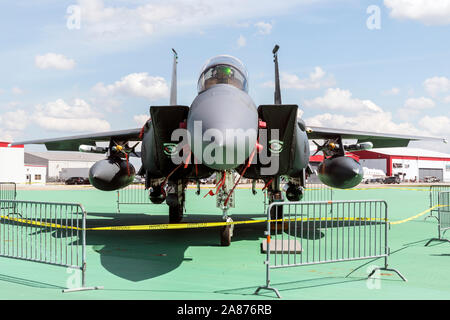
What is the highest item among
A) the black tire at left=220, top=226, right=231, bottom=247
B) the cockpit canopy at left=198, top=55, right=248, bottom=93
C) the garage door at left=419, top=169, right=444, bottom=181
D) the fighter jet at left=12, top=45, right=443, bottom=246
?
the cockpit canopy at left=198, top=55, right=248, bottom=93

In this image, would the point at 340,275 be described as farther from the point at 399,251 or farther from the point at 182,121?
the point at 182,121

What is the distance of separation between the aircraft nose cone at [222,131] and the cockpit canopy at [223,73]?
1.32m

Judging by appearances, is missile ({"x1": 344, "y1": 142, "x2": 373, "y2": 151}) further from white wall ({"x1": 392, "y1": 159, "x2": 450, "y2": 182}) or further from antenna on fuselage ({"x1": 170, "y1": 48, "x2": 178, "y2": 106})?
white wall ({"x1": 392, "y1": 159, "x2": 450, "y2": 182})

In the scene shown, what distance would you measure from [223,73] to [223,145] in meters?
2.79

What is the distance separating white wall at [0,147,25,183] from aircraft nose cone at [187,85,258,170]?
153 ft

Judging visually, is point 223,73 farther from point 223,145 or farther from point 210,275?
point 210,275

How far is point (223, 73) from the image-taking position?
7.70 metres

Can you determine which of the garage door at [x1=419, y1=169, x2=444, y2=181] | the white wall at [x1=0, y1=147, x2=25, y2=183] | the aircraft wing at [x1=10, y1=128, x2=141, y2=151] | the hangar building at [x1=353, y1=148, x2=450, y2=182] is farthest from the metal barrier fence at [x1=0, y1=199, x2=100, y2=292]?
the garage door at [x1=419, y1=169, x2=444, y2=181]

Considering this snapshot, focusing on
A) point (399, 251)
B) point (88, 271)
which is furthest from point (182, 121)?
point (399, 251)

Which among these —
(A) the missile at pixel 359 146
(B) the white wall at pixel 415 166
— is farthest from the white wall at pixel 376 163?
(A) the missile at pixel 359 146

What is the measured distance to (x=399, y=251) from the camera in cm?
809

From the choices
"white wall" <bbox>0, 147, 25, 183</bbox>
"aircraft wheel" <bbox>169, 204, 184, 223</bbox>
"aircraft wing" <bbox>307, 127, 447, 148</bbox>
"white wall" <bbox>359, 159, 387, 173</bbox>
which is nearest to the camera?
"aircraft wheel" <bbox>169, 204, 184, 223</bbox>

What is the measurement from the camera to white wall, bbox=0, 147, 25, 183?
46.2 m
